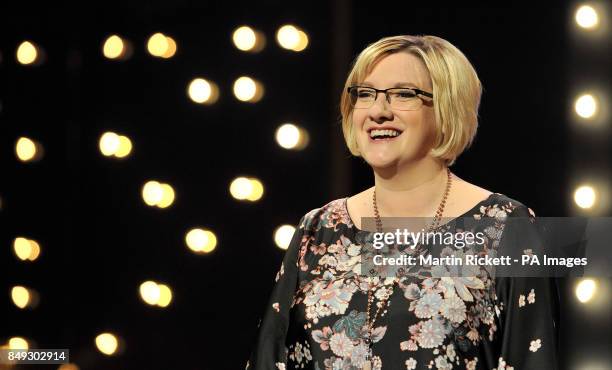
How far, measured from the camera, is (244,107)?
2236 millimetres

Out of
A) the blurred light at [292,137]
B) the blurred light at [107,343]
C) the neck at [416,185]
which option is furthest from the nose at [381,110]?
the blurred light at [107,343]

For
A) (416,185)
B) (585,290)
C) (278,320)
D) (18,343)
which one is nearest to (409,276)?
(416,185)

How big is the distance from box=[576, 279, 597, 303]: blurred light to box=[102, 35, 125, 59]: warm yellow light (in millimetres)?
1242

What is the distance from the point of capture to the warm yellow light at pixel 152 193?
228 centimetres

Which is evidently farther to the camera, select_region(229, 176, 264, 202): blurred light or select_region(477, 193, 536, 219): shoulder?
select_region(229, 176, 264, 202): blurred light

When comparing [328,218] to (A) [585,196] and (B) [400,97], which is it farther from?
(A) [585,196]

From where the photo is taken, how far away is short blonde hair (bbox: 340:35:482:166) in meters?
1.78

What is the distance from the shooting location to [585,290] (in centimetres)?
196

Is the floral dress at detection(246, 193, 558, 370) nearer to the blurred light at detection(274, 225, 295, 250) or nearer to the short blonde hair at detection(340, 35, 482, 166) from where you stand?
the short blonde hair at detection(340, 35, 482, 166)

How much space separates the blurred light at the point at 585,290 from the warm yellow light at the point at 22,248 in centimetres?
135

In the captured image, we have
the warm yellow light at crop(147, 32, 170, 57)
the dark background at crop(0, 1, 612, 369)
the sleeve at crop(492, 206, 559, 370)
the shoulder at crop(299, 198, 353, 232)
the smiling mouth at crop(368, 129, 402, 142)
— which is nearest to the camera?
the sleeve at crop(492, 206, 559, 370)

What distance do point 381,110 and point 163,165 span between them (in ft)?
2.35

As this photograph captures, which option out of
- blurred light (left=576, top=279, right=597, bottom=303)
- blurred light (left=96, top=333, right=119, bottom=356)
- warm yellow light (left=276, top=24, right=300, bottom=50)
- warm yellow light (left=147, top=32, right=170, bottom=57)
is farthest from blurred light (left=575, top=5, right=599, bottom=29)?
blurred light (left=96, top=333, right=119, bottom=356)

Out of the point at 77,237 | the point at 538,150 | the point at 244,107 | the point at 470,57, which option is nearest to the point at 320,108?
the point at 244,107
